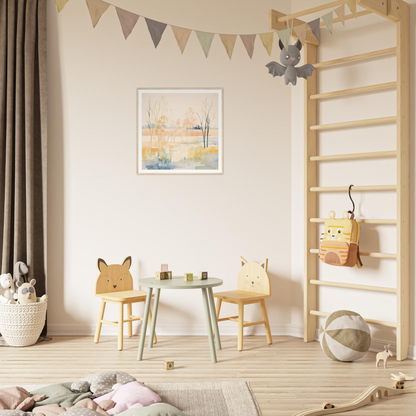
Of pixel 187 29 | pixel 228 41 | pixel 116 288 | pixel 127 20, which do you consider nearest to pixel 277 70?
pixel 228 41

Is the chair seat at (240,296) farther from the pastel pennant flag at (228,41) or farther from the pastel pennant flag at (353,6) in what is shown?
the pastel pennant flag at (353,6)

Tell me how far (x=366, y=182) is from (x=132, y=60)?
2141 mm

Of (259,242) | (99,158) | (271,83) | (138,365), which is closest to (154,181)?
(99,158)

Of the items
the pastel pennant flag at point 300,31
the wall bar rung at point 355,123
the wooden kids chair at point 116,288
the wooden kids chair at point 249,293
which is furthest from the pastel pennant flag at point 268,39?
the wooden kids chair at point 116,288

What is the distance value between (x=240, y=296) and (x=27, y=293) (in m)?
1.62

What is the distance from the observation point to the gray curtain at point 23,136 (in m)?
3.87

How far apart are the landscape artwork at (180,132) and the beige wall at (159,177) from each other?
0.07 m

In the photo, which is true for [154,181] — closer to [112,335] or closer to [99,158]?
[99,158]

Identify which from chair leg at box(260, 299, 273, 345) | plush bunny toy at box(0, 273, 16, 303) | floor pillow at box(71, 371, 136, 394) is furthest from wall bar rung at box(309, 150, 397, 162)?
plush bunny toy at box(0, 273, 16, 303)

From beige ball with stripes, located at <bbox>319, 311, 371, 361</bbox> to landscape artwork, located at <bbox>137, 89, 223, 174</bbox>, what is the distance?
1552 millimetres

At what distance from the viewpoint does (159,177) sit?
4.09m

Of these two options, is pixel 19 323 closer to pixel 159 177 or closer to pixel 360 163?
pixel 159 177

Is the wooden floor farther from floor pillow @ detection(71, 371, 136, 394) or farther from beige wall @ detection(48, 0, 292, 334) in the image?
beige wall @ detection(48, 0, 292, 334)

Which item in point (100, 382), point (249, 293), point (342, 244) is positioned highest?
point (342, 244)
